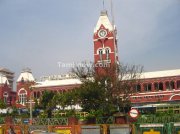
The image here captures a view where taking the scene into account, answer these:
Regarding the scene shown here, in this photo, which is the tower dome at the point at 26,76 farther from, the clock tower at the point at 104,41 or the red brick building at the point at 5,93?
the clock tower at the point at 104,41

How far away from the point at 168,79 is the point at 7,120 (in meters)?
36.2

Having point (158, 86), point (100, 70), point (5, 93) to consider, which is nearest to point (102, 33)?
point (158, 86)

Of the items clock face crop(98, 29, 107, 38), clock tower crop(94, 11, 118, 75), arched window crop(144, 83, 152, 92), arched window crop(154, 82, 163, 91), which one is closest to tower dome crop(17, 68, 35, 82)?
clock tower crop(94, 11, 118, 75)

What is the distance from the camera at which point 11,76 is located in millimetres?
127562

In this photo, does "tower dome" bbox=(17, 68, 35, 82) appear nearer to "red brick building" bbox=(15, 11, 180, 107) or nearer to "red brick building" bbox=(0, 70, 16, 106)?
"red brick building" bbox=(15, 11, 180, 107)

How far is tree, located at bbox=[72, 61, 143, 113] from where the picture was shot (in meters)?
41.2

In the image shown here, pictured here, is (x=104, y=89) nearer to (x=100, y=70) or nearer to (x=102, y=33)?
(x=100, y=70)

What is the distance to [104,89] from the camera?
→ 140ft

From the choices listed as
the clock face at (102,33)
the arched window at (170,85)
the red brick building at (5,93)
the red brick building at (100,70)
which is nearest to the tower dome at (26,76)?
the red brick building at (100,70)

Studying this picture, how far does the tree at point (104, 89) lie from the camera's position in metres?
41.2

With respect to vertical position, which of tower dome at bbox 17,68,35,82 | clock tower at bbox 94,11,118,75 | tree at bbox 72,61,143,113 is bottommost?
tree at bbox 72,61,143,113

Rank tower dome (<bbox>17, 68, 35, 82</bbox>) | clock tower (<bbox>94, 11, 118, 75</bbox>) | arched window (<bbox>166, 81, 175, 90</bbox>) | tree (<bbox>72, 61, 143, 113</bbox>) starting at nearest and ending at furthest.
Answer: tree (<bbox>72, 61, 143, 113</bbox>)
arched window (<bbox>166, 81, 175, 90</bbox>)
clock tower (<bbox>94, 11, 118, 75</bbox>)
tower dome (<bbox>17, 68, 35, 82</bbox>)

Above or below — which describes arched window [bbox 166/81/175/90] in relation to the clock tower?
below

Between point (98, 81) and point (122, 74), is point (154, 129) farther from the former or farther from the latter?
point (122, 74)
